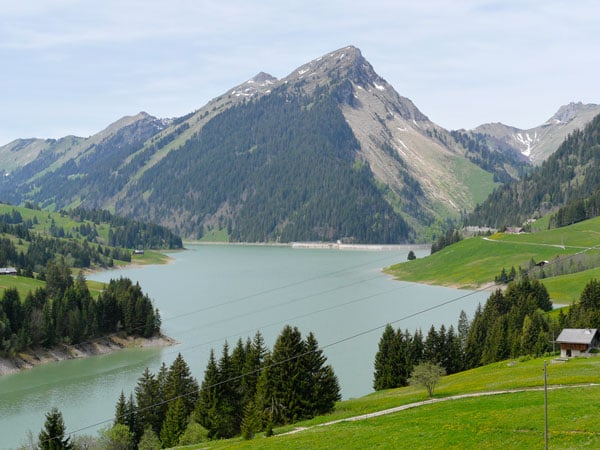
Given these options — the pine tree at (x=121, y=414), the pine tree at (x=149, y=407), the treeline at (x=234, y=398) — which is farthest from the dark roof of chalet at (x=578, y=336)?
the pine tree at (x=121, y=414)

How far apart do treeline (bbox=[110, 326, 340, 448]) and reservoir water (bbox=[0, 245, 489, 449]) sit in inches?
320

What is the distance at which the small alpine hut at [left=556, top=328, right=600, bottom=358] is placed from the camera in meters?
64.2

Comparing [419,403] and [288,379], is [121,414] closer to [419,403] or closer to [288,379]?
[288,379]

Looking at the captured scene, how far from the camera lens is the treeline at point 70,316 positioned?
95.1 metres

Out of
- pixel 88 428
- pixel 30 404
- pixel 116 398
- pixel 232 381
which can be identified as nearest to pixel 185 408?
pixel 232 381

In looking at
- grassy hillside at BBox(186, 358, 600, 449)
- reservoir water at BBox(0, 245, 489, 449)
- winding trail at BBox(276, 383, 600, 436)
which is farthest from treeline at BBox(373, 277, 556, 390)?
winding trail at BBox(276, 383, 600, 436)

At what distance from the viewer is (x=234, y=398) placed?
196 ft

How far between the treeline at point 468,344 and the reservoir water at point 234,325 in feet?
15.2

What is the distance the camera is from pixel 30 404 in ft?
241

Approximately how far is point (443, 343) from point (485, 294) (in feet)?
246

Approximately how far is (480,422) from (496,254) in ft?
491

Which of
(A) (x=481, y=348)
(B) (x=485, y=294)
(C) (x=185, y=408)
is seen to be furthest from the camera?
(B) (x=485, y=294)

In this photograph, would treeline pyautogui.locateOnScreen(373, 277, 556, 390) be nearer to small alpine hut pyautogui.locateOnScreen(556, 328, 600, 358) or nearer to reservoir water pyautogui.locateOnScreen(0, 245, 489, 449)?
small alpine hut pyautogui.locateOnScreen(556, 328, 600, 358)

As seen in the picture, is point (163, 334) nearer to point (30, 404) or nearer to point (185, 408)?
point (30, 404)
